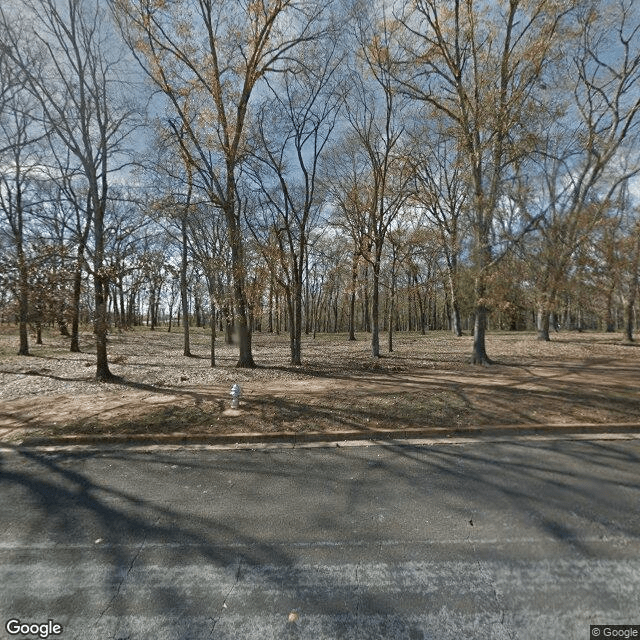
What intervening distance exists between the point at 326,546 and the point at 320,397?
4916 mm

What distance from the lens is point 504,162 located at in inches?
463

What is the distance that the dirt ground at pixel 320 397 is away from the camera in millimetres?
6336

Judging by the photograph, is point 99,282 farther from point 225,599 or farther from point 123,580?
point 225,599

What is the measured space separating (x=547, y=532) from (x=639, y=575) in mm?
664

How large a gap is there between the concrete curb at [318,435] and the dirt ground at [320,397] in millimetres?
173

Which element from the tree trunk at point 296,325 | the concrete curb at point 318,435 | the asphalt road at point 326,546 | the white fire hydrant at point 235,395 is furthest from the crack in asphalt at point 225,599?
the tree trunk at point 296,325

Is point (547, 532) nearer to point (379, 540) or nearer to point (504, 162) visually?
point (379, 540)

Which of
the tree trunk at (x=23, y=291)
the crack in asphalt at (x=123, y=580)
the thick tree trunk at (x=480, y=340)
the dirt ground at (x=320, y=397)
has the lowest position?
the crack in asphalt at (x=123, y=580)

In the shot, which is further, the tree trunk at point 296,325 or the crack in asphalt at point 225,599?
the tree trunk at point 296,325

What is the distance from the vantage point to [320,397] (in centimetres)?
802

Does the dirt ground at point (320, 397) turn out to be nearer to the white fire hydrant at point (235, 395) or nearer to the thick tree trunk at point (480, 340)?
the white fire hydrant at point (235, 395)

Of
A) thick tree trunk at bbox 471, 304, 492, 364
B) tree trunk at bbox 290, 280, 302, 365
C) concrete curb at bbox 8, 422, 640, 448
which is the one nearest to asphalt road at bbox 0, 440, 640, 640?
concrete curb at bbox 8, 422, 640, 448

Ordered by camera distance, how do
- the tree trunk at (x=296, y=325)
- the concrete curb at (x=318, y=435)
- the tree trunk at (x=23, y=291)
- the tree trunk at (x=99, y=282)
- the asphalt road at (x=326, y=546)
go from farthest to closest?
the tree trunk at (x=296, y=325) → the tree trunk at (x=99, y=282) → the tree trunk at (x=23, y=291) → the concrete curb at (x=318, y=435) → the asphalt road at (x=326, y=546)

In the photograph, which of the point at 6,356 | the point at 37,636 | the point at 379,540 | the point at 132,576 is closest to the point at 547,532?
the point at 379,540
